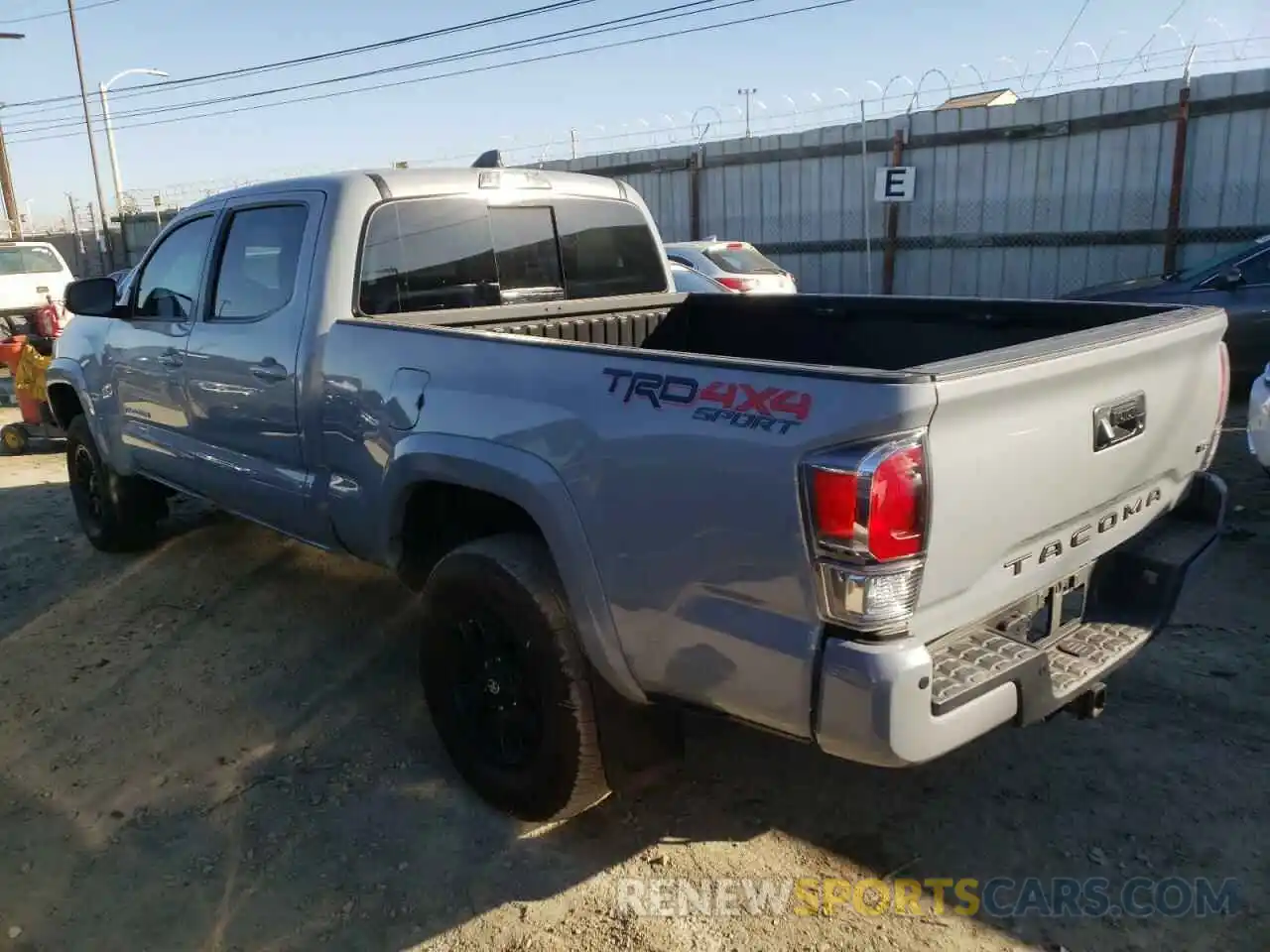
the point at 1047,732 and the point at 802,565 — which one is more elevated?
the point at 802,565

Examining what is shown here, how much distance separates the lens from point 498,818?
3.23 meters

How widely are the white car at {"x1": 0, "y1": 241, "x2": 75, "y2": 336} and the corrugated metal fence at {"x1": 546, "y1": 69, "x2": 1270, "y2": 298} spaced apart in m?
10.3

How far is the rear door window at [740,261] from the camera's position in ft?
42.7

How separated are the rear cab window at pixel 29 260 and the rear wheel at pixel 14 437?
293 inches

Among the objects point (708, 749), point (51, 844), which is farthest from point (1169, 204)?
point (51, 844)

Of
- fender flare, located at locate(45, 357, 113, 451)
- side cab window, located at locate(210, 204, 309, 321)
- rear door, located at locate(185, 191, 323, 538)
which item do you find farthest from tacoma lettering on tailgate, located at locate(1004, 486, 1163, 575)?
fender flare, located at locate(45, 357, 113, 451)

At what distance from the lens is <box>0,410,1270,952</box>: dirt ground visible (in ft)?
8.96

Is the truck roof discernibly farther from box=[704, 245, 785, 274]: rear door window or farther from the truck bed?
box=[704, 245, 785, 274]: rear door window

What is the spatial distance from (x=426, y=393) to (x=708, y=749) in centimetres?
160

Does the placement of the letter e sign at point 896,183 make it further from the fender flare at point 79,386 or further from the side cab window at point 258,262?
the side cab window at point 258,262

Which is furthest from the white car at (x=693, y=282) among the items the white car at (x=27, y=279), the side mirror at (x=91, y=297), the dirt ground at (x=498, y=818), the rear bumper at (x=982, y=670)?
the white car at (x=27, y=279)

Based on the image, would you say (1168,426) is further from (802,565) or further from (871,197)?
(871,197)

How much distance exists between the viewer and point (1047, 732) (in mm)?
3582

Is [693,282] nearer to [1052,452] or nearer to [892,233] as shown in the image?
[892,233]
